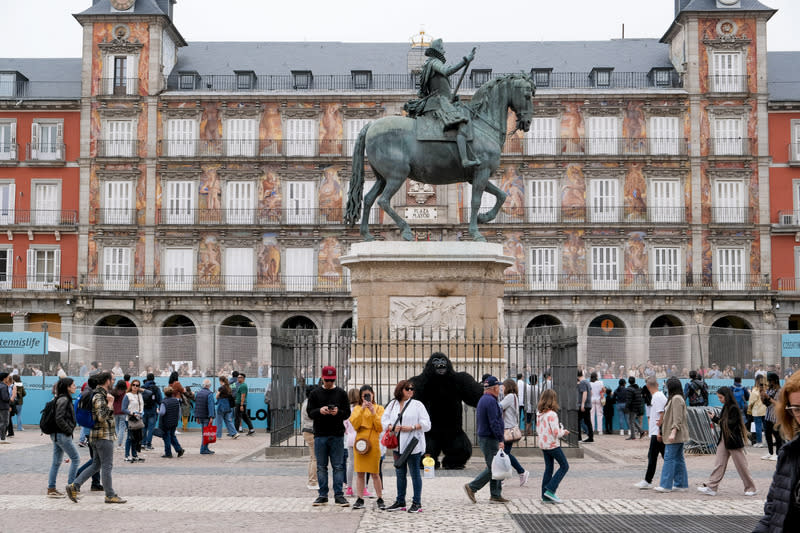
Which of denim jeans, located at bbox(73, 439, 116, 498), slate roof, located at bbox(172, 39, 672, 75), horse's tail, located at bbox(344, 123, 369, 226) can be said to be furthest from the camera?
slate roof, located at bbox(172, 39, 672, 75)

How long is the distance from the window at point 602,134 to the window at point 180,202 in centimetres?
1802

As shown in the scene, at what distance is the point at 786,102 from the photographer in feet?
148

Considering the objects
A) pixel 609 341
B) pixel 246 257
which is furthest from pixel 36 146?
pixel 609 341

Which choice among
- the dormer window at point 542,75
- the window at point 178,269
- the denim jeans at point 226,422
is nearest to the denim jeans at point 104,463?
the denim jeans at point 226,422

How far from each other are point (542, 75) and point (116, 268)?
21236mm

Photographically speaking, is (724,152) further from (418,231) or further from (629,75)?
(418,231)

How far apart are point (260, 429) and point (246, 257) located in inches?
894

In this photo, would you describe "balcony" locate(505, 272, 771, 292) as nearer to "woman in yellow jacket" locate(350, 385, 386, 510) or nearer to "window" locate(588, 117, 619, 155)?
"window" locate(588, 117, 619, 155)

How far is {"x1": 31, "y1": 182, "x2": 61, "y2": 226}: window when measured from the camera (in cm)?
4594

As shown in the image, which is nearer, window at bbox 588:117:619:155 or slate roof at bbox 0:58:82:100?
window at bbox 588:117:619:155

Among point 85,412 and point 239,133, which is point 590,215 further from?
point 85,412

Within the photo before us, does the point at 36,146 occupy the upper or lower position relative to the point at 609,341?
upper

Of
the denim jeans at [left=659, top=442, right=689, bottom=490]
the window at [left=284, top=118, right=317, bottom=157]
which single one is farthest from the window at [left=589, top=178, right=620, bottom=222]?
the denim jeans at [left=659, top=442, right=689, bottom=490]

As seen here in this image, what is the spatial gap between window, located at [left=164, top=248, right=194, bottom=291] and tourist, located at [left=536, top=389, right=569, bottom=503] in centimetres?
3621
